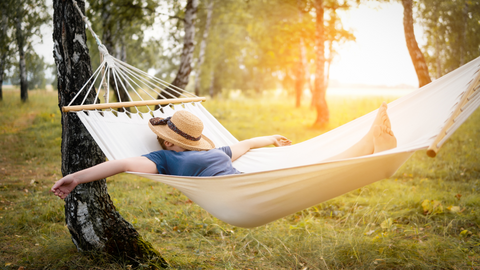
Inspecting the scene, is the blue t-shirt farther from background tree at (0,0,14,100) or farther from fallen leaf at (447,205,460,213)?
background tree at (0,0,14,100)

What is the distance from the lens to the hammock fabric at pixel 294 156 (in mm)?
1188

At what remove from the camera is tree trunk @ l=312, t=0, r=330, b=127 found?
5668 millimetres

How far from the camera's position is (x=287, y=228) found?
2303mm

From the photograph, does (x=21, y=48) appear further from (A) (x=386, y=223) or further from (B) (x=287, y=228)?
(A) (x=386, y=223)

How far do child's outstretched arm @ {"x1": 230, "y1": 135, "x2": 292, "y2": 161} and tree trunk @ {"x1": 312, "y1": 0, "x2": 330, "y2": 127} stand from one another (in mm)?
4023

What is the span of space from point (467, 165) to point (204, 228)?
10.5 feet

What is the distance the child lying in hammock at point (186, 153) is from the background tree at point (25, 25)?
7.25m

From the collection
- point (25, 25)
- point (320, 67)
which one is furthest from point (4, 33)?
point (320, 67)

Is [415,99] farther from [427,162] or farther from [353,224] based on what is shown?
[427,162]

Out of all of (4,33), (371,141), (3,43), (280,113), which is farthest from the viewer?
(280,113)

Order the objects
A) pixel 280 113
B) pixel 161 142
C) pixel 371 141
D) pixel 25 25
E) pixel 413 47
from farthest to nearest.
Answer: pixel 280 113 → pixel 25 25 → pixel 413 47 → pixel 161 142 → pixel 371 141

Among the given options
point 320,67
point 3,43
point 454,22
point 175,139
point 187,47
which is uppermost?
point 454,22

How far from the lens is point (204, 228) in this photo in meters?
2.27

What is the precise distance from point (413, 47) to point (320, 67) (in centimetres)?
179
